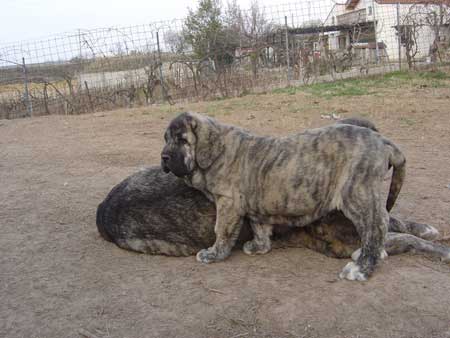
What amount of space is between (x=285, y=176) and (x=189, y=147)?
2.69 ft

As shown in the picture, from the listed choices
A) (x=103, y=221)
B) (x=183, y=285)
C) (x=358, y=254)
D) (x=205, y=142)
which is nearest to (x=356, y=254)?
(x=358, y=254)

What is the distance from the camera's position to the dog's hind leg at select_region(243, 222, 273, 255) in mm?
4078

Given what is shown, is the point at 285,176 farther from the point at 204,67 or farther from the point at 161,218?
the point at 204,67

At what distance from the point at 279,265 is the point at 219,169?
2.94ft

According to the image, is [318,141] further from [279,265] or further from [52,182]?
[52,182]

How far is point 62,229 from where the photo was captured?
479 cm

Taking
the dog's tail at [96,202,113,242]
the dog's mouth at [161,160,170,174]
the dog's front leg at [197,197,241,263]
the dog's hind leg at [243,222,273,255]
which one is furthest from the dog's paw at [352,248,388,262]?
the dog's tail at [96,202,113,242]

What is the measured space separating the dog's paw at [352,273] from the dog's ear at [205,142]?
1334mm

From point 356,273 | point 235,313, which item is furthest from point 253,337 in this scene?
point 356,273

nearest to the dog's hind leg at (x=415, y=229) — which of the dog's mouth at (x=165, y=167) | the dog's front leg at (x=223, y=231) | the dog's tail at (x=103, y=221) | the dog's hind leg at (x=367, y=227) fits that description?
the dog's hind leg at (x=367, y=227)

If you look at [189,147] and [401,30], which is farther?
[401,30]

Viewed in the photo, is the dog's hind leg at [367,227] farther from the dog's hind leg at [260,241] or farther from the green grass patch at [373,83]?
the green grass patch at [373,83]

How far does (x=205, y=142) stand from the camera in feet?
13.4

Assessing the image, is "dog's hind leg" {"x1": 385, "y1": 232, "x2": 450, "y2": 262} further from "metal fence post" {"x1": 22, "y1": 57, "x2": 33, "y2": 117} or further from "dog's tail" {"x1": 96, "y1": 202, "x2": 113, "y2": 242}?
"metal fence post" {"x1": 22, "y1": 57, "x2": 33, "y2": 117}
